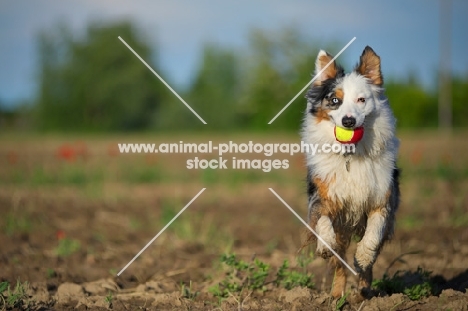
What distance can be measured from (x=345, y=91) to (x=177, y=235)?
17.2 feet

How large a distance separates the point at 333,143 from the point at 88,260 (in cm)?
404

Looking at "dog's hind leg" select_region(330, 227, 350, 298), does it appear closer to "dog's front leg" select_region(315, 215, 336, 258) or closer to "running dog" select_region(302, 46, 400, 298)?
"running dog" select_region(302, 46, 400, 298)

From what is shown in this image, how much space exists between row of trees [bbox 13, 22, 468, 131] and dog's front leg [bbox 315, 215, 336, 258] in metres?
33.4

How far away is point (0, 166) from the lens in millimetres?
18062

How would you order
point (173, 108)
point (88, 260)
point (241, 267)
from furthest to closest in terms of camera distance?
1. point (173, 108)
2. point (88, 260)
3. point (241, 267)

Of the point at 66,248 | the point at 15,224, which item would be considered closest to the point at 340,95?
the point at 66,248

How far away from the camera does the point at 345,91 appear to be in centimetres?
530

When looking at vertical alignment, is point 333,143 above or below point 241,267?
above

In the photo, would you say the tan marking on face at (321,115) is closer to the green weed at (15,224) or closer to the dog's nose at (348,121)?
the dog's nose at (348,121)

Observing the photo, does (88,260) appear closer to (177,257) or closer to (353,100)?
(177,257)

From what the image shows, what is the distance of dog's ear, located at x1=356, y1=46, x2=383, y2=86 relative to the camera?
5.55 m

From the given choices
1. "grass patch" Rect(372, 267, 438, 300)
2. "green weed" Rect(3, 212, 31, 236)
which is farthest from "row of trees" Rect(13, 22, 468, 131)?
"grass patch" Rect(372, 267, 438, 300)

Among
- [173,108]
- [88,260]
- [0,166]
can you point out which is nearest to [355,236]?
[88,260]

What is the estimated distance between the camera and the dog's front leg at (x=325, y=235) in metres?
5.23
